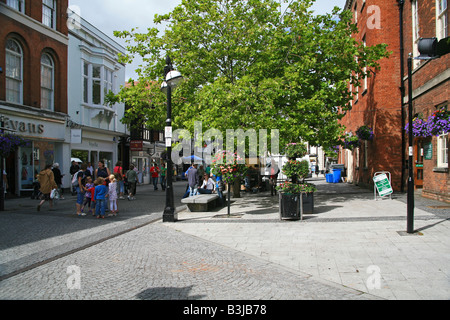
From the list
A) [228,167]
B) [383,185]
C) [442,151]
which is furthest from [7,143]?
[442,151]

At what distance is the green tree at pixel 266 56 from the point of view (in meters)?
13.7

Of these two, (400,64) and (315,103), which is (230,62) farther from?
(400,64)

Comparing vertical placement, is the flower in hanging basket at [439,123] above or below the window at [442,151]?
above

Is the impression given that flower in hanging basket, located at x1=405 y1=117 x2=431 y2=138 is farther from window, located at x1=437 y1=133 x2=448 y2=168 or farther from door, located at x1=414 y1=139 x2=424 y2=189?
door, located at x1=414 y1=139 x2=424 y2=189

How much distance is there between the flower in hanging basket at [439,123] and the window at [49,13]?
18947 mm

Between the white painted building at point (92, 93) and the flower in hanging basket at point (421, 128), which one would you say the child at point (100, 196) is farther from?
the white painted building at point (92, 93)

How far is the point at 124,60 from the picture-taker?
52.1 ft

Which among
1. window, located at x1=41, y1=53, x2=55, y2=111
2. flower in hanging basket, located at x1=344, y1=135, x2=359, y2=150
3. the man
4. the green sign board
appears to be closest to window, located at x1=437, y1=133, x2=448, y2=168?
the green sign board

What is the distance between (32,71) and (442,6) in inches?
709

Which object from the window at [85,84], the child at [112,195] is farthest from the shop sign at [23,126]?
the child at [112,195]

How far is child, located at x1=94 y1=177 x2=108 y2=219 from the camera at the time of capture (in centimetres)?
1122

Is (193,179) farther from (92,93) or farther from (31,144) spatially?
(92,93)

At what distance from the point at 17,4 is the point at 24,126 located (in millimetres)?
5848

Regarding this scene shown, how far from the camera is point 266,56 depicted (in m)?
14.3
